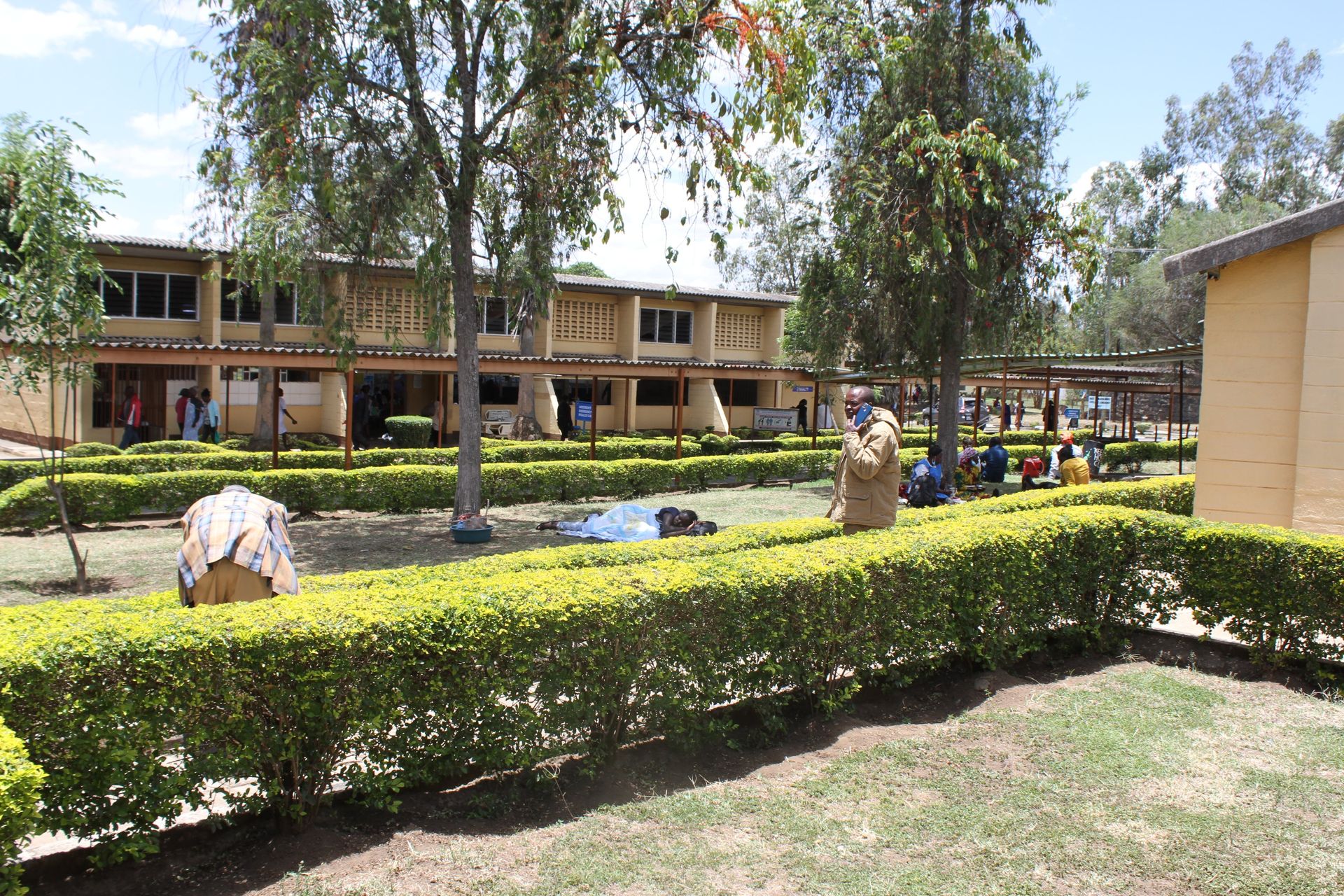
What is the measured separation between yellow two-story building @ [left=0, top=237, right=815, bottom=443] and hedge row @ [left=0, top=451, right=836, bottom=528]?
64.6 inches

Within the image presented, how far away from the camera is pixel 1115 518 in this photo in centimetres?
751

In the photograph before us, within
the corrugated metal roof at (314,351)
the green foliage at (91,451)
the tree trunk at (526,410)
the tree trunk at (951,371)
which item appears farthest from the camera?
the tree trunk at (526,410)

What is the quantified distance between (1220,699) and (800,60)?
341 inches

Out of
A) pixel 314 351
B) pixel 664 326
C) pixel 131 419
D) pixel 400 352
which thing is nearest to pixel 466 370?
pixel 314 351

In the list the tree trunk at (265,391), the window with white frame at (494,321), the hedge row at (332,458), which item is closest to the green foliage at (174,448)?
the hedge row at (332,458)

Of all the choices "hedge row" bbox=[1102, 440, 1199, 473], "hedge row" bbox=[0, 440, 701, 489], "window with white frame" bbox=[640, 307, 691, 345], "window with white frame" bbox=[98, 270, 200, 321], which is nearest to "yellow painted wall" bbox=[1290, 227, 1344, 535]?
"hedge row" bbox=[0, 440, 701, 489]

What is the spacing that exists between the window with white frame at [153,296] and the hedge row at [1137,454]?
24622mm

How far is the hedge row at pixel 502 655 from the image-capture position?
3.56 metres

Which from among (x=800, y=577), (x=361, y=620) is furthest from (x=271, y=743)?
(x=800, y=577)

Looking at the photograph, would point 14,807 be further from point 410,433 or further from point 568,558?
point 410,433

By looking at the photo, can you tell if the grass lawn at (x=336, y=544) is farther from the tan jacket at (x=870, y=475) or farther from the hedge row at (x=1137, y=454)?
the hedge row at (x=1137, y=454)

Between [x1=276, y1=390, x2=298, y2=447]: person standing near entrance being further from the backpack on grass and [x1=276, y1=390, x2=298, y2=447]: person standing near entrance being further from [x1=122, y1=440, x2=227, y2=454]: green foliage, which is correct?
the backpack on grass

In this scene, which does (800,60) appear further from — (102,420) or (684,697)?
(102,420)

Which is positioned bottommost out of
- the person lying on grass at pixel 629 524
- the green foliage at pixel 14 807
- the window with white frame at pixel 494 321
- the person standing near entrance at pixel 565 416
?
the person lying on grass at pixel 629 524
